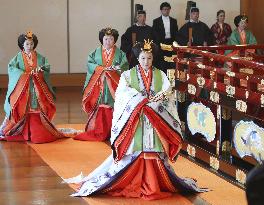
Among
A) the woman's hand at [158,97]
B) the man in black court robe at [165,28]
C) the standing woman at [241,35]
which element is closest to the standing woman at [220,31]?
the standing woman at [241,35]

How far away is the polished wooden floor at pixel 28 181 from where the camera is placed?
5.01m

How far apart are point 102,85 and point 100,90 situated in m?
0.08

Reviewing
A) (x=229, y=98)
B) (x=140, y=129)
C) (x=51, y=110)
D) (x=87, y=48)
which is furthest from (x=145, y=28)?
(x=140, y=129)

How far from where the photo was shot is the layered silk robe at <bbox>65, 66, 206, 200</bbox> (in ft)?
16.3

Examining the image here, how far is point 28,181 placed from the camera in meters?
5.68

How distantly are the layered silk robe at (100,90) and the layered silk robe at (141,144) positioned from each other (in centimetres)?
255

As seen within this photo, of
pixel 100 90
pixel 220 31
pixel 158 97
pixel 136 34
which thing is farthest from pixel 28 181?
pixel 220 31

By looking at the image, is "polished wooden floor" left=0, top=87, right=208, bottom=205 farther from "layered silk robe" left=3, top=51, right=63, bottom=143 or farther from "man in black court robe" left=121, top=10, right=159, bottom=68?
"man in black court robe" left=121, top=10, right=159, bottom=68

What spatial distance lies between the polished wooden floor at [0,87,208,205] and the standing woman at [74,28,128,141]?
3.13 ft

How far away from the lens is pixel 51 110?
310 inches

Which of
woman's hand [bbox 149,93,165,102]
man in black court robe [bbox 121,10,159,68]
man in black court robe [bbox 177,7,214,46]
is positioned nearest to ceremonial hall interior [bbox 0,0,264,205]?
woman's hand [bbox 149,93,165,102]

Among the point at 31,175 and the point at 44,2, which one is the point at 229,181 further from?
the point at 44,2

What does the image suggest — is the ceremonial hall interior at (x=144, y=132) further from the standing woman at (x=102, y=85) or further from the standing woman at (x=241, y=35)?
the standing woman at (x=241, y=35)

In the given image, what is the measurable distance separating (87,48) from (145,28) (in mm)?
1497
